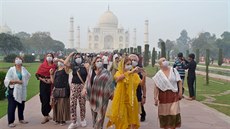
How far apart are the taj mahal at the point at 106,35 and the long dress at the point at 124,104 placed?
243ft

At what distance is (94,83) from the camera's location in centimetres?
523

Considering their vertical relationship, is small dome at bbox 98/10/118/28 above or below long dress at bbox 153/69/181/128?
above

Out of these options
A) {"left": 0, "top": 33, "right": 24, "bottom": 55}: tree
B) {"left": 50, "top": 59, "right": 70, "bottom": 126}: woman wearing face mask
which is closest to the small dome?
{"left": 0, "top": 33, "right": 24, "bottom": 55}: tree

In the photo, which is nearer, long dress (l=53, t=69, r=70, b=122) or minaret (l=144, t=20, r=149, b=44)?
long dress (l=53, t=69, r=70, b=122)

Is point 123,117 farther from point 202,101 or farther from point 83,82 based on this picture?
point 202,101

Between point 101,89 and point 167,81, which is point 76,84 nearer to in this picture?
point 101,89

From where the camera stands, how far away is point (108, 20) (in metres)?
78.2

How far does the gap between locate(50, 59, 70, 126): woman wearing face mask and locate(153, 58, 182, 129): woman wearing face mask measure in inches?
67.9

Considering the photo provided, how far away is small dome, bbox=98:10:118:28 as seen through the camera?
78500 mm

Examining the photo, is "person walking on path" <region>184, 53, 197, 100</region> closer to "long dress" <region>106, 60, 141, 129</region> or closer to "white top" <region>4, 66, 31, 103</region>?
"long dress" <region>106, 60, 141, 129</region>

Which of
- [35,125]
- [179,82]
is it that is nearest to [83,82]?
[35,125]

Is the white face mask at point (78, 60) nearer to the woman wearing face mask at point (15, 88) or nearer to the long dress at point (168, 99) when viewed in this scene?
the woman wearing face mask at point (15, 88)

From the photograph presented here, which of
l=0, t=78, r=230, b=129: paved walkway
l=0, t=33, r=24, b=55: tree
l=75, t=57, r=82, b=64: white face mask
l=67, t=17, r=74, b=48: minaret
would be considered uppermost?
l=67, t=17, r=74, b=48: minaret

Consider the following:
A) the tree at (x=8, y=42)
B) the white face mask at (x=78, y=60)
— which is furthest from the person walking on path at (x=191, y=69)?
the tree at (x=8, y=42)
